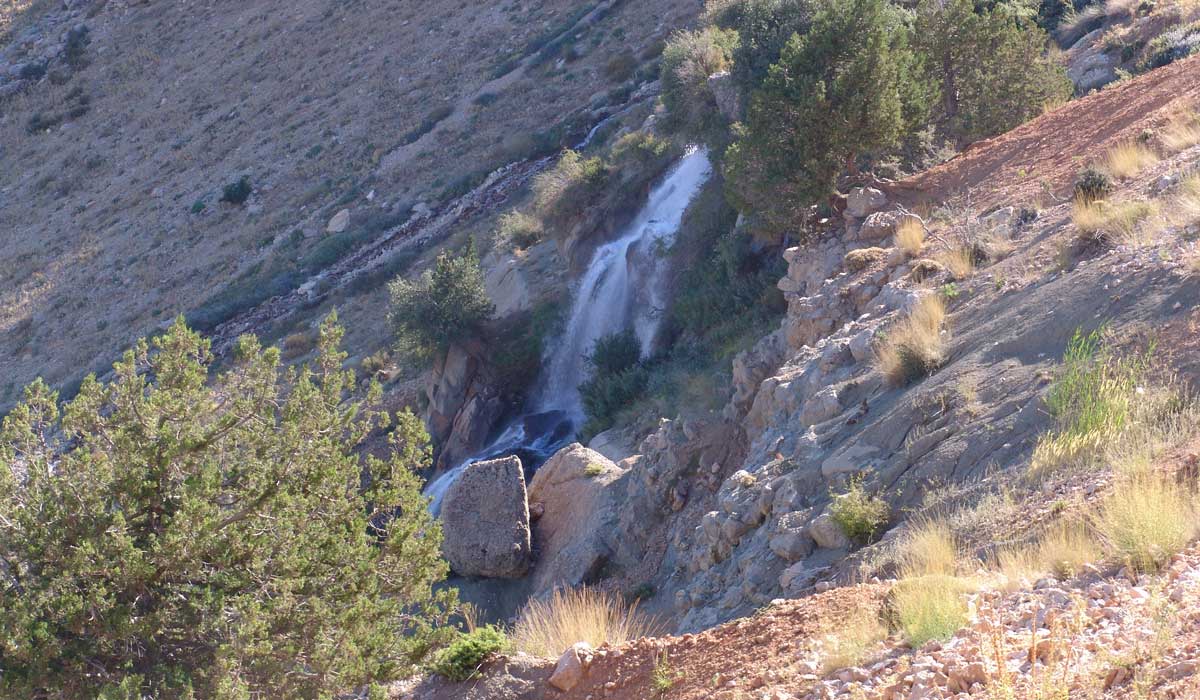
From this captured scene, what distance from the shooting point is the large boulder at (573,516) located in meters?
13.8

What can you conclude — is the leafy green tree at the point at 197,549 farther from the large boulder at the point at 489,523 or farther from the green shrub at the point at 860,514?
the large boulder at the point at 489,523

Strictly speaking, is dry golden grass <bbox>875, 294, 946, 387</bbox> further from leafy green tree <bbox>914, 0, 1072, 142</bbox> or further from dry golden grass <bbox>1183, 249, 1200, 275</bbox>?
leafy green tree <bbox>914, 0, 1072, 142</bbox>

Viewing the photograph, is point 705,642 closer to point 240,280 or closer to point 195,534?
point 195,534

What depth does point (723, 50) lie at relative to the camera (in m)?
26.2

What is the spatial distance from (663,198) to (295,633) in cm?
2108

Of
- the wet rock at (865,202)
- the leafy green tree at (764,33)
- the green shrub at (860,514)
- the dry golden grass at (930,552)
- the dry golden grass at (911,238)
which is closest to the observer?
the dry golden grass at (930,552)

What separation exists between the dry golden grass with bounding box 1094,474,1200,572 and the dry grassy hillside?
1261 inches

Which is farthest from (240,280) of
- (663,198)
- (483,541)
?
(483,541)

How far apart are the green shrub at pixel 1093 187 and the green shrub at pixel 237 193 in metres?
35.5

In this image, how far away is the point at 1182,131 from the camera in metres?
12.0

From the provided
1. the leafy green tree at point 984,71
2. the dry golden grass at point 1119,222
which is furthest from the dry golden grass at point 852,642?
the leafy green tree at point 984,71

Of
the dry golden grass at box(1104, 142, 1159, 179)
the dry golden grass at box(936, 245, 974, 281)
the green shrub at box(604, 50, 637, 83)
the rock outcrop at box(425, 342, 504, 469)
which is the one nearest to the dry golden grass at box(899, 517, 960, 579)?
the dry golden grass at box(936, 245, 974, 281)

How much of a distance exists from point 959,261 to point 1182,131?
3.22m

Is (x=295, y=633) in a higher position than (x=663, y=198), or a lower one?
higher
